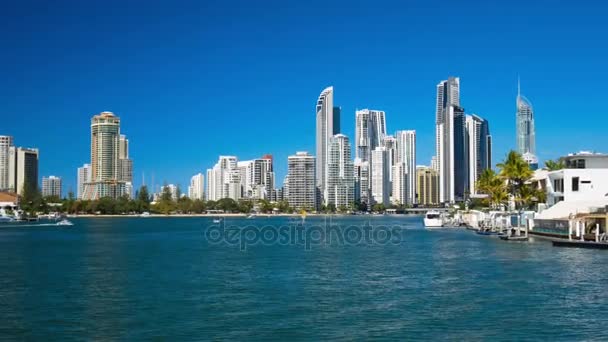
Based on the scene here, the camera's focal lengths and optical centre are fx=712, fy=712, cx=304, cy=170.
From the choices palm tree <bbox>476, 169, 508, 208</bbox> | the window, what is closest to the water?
the window

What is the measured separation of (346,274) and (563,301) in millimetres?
15994

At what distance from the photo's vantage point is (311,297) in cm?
3625

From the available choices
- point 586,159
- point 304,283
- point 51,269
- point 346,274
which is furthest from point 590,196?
point 51,269

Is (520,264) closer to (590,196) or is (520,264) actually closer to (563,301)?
(563,301)

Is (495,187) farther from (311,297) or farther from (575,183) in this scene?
(311,297)

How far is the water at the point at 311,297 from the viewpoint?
27859 millimetres

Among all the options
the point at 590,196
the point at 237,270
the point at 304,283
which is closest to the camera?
the point at 304,283

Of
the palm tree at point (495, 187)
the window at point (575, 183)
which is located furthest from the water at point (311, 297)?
the palm tree at point (495, 187)

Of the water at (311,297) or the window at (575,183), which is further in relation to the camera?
the window at (575,183)

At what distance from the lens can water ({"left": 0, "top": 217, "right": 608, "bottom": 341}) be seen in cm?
2786

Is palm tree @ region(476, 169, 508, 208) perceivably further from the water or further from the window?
the water

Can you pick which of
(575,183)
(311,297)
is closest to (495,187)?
(575,183)

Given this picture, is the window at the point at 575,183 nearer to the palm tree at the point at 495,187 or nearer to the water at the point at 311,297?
the palm tree at the point at 495,187

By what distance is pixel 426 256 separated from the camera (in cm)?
6138
